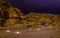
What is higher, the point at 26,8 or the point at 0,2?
the point at 0,2

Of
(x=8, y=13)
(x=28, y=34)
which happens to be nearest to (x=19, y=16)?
(x=8, y=13)

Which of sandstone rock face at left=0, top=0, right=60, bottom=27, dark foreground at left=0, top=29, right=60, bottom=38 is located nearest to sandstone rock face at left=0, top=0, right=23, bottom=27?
sandstone rock face at left=0, top=0, right=60, bottom=27

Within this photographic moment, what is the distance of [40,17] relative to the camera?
5.29 feet

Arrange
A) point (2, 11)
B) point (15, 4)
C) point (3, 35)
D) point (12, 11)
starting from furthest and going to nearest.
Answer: point (15, 4)
point (12, 11)
point (2, 11)
point (3, 35)

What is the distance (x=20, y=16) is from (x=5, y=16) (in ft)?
0.66

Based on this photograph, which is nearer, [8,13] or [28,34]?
[28,34]

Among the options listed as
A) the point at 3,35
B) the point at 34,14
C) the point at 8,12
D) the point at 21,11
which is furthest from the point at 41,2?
the point at 3,35

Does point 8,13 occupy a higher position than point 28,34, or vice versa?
point 28,34

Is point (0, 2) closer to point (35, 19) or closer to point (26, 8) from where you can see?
point (26, 8)

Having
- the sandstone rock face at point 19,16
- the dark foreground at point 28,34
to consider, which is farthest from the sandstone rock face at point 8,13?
the dark foreground at point 28,34

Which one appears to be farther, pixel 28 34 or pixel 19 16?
pixel 19 16

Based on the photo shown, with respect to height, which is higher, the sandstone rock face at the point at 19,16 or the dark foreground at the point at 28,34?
the dark foreground at the point at 28,34

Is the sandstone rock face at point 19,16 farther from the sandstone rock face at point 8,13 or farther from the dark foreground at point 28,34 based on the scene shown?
the dark foreground at point 28,34

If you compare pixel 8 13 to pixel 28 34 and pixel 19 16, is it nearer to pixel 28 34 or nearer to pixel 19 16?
pixel 19 16
